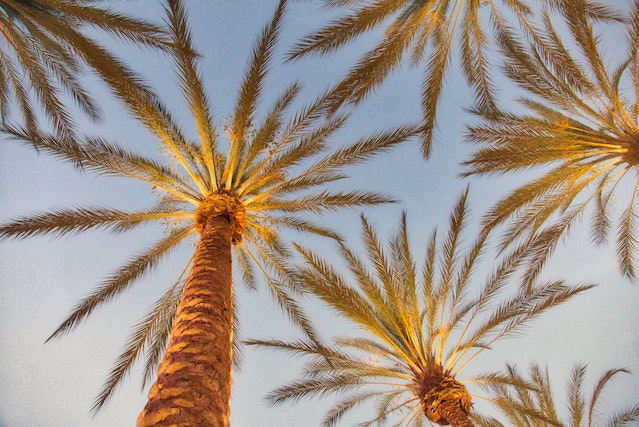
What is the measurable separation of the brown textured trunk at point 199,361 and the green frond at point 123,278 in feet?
8.93

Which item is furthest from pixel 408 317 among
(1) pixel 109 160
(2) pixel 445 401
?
(1) pixel 109 160

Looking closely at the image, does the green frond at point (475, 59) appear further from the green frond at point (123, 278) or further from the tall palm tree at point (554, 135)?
the green frond at point (123, 278)

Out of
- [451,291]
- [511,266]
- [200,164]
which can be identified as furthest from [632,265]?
[200,164]

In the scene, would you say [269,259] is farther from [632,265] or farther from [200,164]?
[632,265]

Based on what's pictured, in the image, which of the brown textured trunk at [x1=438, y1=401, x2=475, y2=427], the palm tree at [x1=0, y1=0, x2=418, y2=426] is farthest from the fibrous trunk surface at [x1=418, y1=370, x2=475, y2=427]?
the palm tree at [x1=0, y1=0, x2=418, y2=426]

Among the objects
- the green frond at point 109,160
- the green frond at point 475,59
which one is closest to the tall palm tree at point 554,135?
the green frond at point 475,59

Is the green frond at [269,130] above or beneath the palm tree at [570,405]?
Result: above

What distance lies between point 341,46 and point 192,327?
5.82 meters

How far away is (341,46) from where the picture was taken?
7.66 meters

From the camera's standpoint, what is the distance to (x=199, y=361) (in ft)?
11.3

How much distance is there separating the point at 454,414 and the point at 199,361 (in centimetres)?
550

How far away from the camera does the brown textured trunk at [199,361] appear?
2902 mm

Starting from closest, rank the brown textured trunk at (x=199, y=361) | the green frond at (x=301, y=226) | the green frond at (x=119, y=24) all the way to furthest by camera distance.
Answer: the brown textured trunk at (x=199, y=361)
the green frond at (x=119, y=24)
the green frond at (x=301, y=226)

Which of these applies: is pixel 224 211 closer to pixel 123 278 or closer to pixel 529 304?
pixel 123 278
